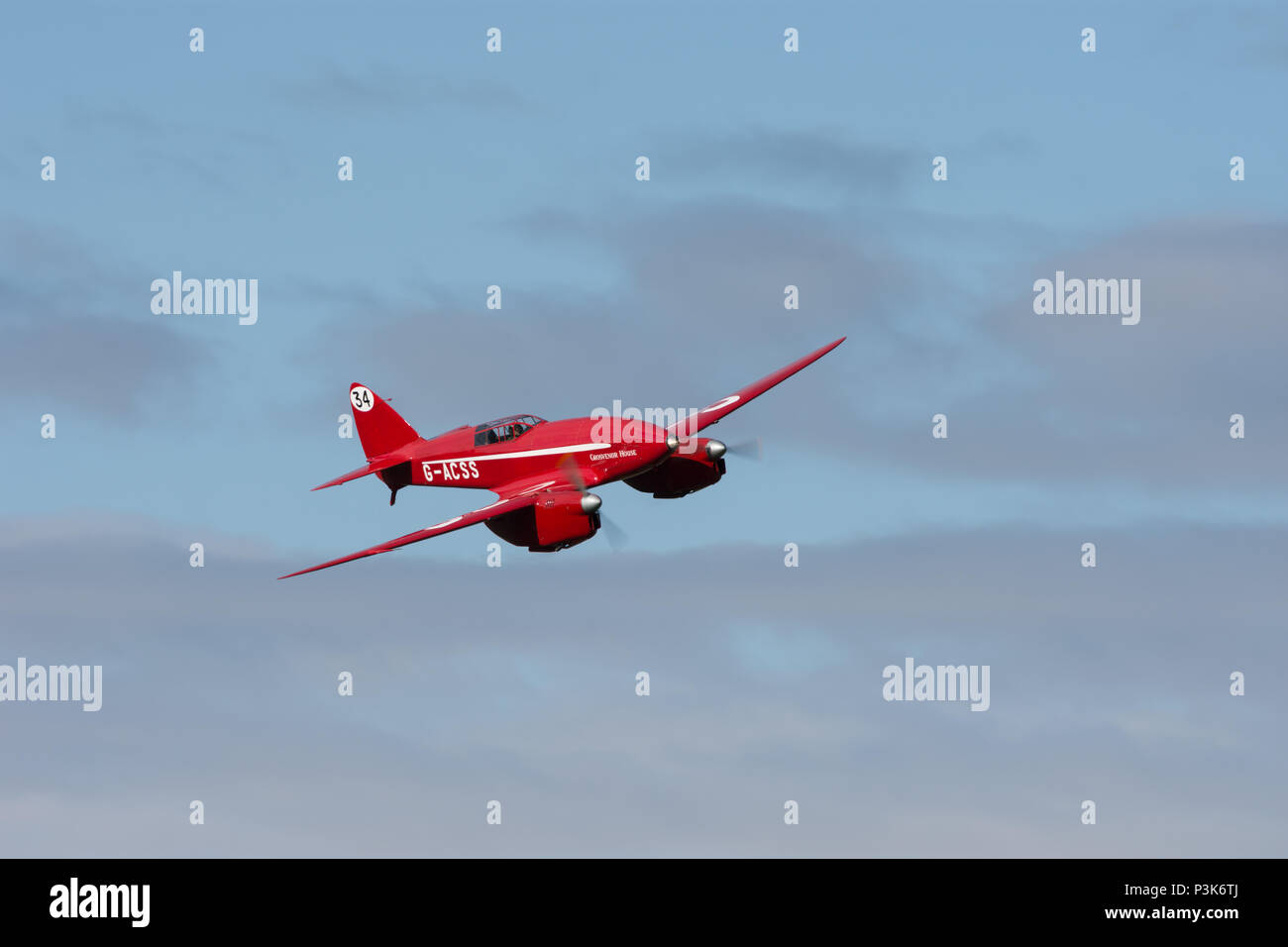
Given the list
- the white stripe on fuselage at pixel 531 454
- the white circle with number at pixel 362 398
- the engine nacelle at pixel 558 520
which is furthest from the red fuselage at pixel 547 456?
the white circle with number at pixel 362 398

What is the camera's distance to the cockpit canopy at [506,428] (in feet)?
293

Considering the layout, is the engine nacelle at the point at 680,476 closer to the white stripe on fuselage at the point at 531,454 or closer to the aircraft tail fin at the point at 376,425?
the white stripe on fuselage at the point at 531,454

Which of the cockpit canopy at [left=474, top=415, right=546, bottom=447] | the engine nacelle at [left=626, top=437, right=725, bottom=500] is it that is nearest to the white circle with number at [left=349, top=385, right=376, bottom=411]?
the cockpit canopy at [left=474, top=415, right=546, bottom=447]

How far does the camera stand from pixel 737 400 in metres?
96.6

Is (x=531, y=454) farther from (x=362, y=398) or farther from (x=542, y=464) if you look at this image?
(x=362, y=398)

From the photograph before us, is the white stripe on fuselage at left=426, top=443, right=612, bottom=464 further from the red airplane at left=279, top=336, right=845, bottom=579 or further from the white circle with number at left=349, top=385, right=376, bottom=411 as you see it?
→ the white circle with number at left=349, top=385, right=376, bottom=411

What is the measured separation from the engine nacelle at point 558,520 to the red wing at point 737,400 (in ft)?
28.2

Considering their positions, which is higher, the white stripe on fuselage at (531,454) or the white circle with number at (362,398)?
the white circle with number at (362,398)

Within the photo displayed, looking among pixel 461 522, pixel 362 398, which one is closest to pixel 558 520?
pixel 461 522

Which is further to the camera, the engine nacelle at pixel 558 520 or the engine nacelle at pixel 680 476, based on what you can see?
the engine nacelle at pixel 680 476

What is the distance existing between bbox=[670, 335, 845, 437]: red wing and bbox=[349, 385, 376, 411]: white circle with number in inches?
684

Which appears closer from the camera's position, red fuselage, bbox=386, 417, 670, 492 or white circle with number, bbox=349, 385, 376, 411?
red fuselage, bbox=386, 417, 670, 492

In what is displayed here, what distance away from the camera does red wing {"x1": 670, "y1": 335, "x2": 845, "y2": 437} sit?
92.6 meters
